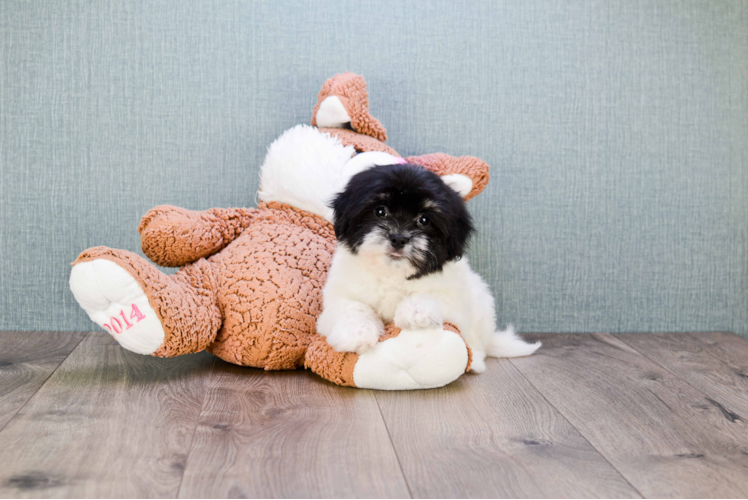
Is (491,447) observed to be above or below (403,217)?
below

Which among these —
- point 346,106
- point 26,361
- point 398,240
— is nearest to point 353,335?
point 398,240

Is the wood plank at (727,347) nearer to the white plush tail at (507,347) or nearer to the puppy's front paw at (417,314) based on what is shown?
the white plush tail at (507,347)

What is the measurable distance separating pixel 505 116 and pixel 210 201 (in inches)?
39.8

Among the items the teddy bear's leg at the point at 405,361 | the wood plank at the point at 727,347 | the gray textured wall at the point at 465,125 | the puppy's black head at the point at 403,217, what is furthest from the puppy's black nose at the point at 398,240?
the wood plank at the point at 727,347

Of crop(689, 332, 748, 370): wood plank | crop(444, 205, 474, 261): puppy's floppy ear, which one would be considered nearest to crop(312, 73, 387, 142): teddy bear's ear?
crop(444, 205, 474, 261): puppy's floppy ear

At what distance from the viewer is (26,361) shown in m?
1.67

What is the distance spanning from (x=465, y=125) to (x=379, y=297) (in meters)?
0.83

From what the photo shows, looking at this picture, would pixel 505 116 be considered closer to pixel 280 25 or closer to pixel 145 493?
pixel 280 25

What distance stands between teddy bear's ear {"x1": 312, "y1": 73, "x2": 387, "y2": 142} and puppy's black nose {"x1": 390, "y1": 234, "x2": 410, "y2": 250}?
0.58 meters

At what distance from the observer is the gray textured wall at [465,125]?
1946 millimetres

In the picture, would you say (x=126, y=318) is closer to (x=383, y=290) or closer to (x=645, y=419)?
(x=383, y=290)

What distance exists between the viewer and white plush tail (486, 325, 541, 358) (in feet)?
6.01

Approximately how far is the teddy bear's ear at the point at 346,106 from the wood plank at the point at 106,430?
777 mm

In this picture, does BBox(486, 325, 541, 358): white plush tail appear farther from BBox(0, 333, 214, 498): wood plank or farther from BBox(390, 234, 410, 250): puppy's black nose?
BBox(0, 333, 214, 498): wood plank
